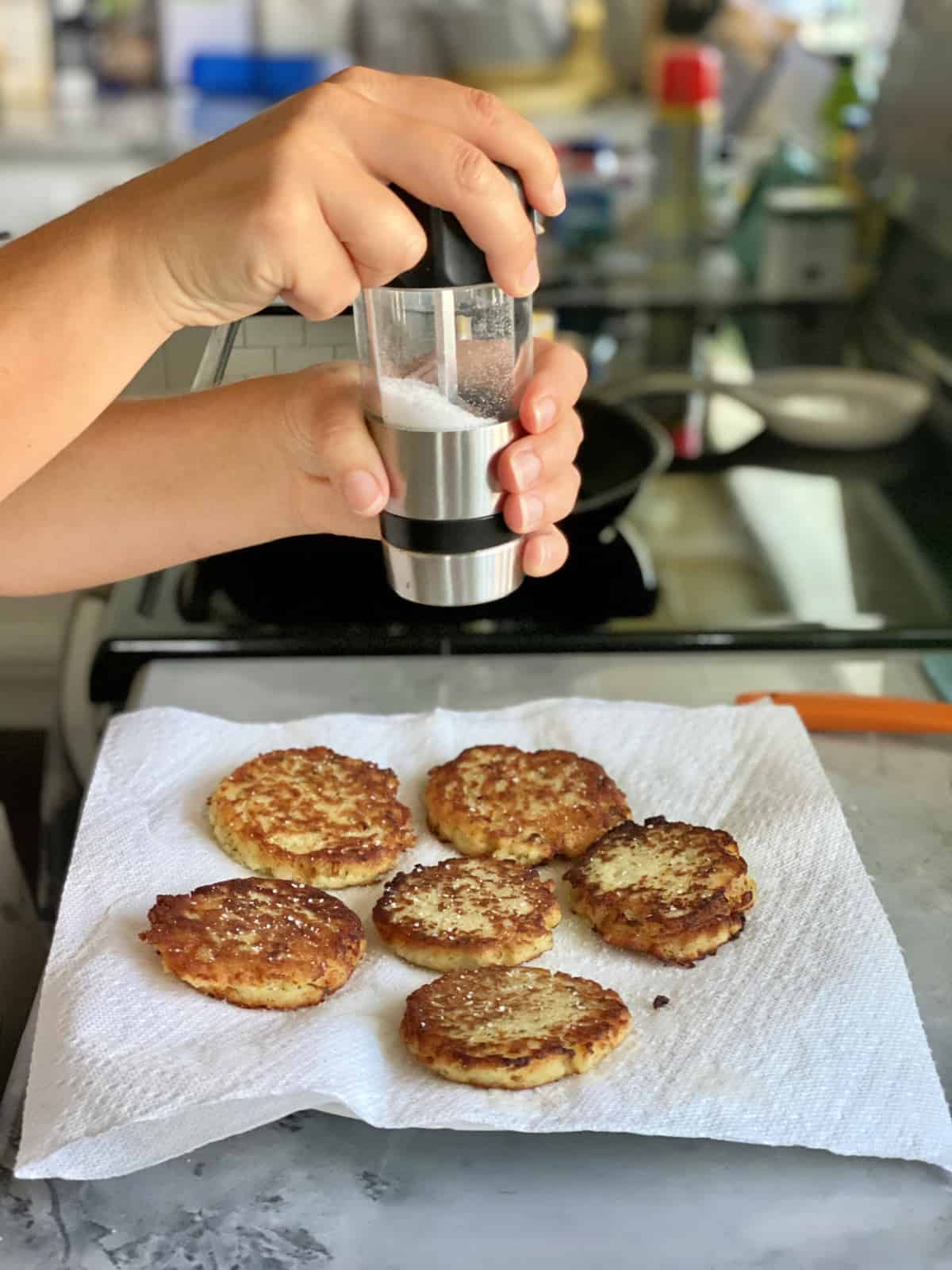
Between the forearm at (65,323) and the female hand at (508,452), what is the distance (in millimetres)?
146

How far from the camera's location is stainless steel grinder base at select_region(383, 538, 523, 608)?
0.84m

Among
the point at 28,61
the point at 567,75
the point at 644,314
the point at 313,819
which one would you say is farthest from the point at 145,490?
the point at 28,61

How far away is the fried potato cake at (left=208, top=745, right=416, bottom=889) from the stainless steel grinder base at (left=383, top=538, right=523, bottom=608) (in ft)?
0.62

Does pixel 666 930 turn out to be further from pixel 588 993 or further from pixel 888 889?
pixel 888 889

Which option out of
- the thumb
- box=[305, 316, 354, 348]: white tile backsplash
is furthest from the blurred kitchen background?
the thumb

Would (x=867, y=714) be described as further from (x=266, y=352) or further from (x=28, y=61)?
(x=28, y=61)

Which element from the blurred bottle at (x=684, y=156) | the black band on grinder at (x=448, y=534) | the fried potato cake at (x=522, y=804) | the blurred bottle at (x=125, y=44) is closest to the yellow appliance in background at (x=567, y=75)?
the blurred bottle at (x=125, y=44)

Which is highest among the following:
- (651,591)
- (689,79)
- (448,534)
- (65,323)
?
(65,323)

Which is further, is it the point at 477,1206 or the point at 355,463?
the point at 355,463

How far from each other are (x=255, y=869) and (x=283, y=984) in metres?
0.15

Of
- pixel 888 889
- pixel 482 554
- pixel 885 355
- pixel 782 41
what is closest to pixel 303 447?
pixel 482 554

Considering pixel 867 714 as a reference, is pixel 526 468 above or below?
above

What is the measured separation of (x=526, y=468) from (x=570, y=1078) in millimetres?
340

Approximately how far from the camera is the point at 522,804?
3.28 ft
